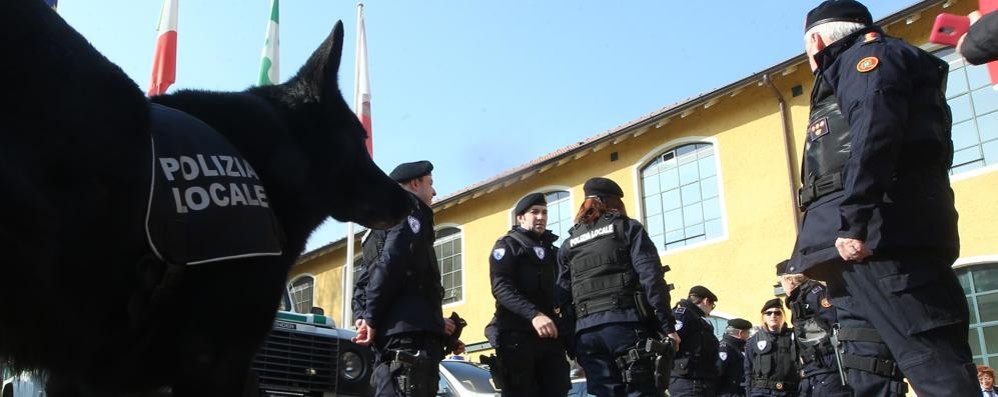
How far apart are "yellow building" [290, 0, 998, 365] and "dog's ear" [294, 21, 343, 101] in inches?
520

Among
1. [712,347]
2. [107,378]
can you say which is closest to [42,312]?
[107,378]

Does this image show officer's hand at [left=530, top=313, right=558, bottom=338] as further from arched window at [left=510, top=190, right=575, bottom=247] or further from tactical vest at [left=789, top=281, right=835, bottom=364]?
arched window at [left=510, top=190, right=575, bottom=247]

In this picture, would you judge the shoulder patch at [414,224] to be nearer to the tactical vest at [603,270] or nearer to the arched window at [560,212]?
the tactical vest at [603,270]

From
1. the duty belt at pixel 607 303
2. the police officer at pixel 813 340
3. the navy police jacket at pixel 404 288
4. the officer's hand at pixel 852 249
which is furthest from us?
the police officer at pixel 813 340

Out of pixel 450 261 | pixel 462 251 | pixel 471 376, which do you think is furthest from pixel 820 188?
pixel 450 261

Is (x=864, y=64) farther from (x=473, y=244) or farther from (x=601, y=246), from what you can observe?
(x=473, y=244)

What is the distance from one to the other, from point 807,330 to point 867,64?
17.5ft

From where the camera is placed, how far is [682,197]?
690 inches

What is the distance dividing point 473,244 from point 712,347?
535 inches

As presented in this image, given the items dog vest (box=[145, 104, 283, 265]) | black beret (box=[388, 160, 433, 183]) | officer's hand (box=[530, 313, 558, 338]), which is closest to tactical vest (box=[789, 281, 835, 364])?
officer's hand (box=[530, 313, 558, 338])

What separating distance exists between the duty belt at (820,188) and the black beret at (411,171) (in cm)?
261

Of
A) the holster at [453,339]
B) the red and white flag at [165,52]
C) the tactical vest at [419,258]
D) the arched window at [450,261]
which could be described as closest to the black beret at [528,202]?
the tactical vest at [419,258]

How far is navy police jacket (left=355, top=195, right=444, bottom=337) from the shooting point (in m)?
4.87

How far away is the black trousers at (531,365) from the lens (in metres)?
5.55
